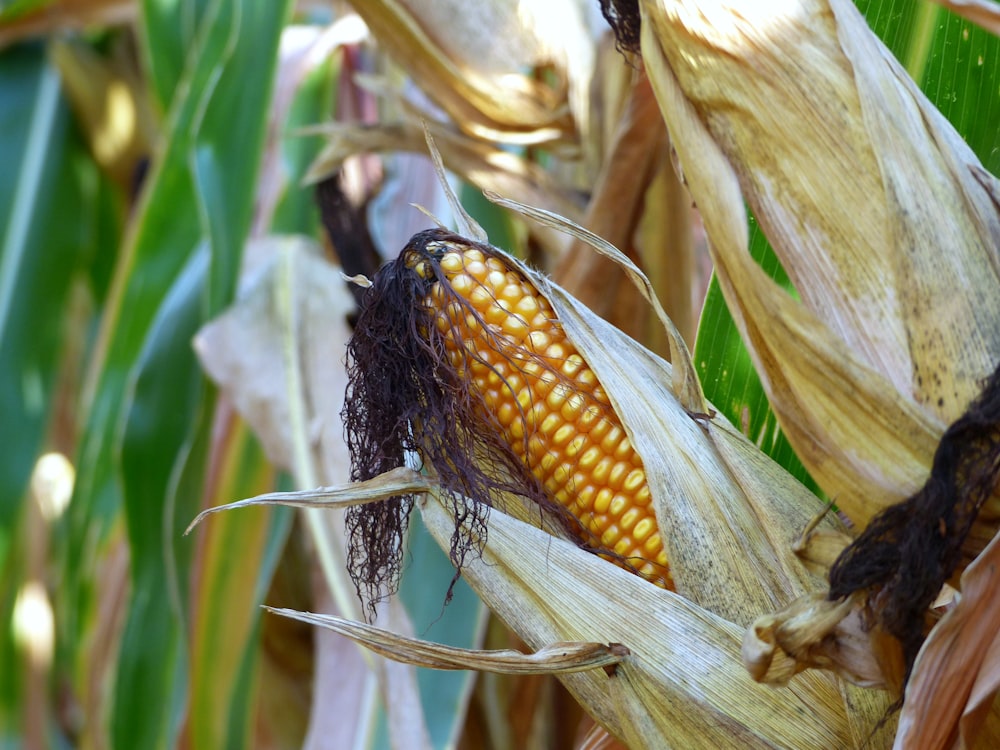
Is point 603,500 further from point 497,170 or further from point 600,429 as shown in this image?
point 497,170

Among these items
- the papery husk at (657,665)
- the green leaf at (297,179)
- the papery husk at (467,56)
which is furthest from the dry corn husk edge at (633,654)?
the green leaf at (297,179)

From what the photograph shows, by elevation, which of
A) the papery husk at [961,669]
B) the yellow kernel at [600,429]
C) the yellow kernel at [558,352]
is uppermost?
the yellow kernel at [558,352]

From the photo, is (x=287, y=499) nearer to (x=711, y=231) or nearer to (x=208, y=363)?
(x=711, y=231)

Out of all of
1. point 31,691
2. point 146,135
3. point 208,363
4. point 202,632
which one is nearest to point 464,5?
point 208,363

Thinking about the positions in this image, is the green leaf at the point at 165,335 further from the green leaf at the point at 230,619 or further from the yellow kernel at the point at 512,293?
the yellow kernel at the point at 512,293

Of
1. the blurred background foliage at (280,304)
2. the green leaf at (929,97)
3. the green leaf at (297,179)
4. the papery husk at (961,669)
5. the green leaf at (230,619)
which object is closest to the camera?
the papery husk at (961,669)
